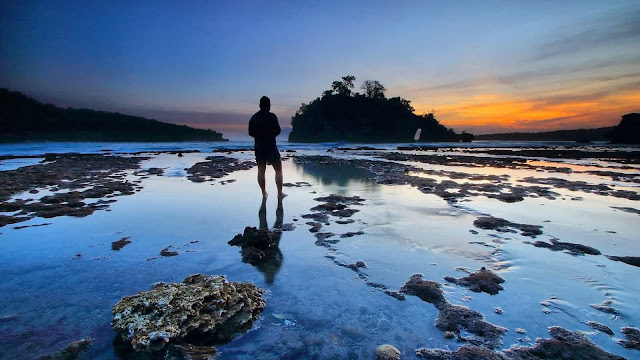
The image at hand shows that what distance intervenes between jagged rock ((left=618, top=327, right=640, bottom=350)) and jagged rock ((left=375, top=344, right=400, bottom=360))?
64.4 inches

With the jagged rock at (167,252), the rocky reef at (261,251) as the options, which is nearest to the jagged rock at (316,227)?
the rocky reef at (261,251)

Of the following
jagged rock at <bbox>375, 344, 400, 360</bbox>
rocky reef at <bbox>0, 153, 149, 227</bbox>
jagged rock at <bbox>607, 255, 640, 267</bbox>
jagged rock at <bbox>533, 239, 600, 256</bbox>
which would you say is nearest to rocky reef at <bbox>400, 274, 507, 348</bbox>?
jagged rock at <bbox>375, 344, 400, 360</bbox>

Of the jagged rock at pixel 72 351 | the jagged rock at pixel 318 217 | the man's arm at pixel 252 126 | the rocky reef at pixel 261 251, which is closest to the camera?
the jagged rock at pixel 72 351

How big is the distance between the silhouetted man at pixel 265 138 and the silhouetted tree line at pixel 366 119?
10666cm

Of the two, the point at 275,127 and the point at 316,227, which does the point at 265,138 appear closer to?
the point at 275,127

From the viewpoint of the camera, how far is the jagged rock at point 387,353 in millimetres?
2070

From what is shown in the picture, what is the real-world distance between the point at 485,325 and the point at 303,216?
393 centimetres

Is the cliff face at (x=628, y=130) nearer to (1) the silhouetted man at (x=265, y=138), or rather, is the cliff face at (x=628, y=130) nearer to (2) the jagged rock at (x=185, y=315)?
(1) the silhouetted man at (x=265, y=138)

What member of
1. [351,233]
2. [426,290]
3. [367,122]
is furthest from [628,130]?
[426,290]

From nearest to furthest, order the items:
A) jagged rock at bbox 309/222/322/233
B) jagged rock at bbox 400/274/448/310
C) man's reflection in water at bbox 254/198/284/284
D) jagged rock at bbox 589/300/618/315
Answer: jagged rock at bbox 589/300/618/315 → jagged rock at bbox 400/274/448/310 → man's reflection in water at bbox 254/198/284/284 → jagged rock at bbox 309/222/322/233

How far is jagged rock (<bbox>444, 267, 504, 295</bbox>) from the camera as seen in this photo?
9.96ft

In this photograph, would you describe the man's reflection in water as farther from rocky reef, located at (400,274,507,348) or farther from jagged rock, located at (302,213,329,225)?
rocky reef, located at (400,274,507,348)

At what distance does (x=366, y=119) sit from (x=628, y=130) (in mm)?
70403

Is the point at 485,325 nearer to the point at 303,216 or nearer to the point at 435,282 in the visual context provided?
the point at 435,282
